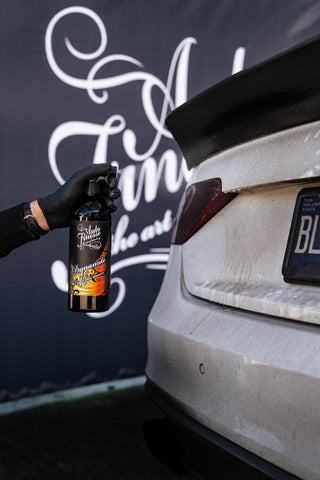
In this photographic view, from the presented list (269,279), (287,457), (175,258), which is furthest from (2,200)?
(287,457)

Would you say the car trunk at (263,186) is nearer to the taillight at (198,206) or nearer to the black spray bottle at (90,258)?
the taillight at (198,206)

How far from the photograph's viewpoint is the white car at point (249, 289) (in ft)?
3.55

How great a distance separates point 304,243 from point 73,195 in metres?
0.89

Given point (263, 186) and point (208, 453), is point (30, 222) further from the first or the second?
point (208, 453)

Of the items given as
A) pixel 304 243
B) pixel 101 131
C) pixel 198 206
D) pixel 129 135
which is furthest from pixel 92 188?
pixel 129 135

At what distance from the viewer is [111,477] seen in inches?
87.4

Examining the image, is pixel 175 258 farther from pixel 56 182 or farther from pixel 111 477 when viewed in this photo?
pixel 56 182

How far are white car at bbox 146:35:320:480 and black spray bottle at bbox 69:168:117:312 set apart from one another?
9.8 inches

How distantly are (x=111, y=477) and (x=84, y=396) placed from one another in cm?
117

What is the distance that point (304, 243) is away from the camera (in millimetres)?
1213

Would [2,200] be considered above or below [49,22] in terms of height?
below

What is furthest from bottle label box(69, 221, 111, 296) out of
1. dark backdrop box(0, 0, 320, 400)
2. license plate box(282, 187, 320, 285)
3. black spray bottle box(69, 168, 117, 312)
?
dark backdrop box(0, 0, 320, 400)

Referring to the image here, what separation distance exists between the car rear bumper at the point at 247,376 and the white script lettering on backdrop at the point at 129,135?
198cm

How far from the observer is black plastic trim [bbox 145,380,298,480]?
112cm
